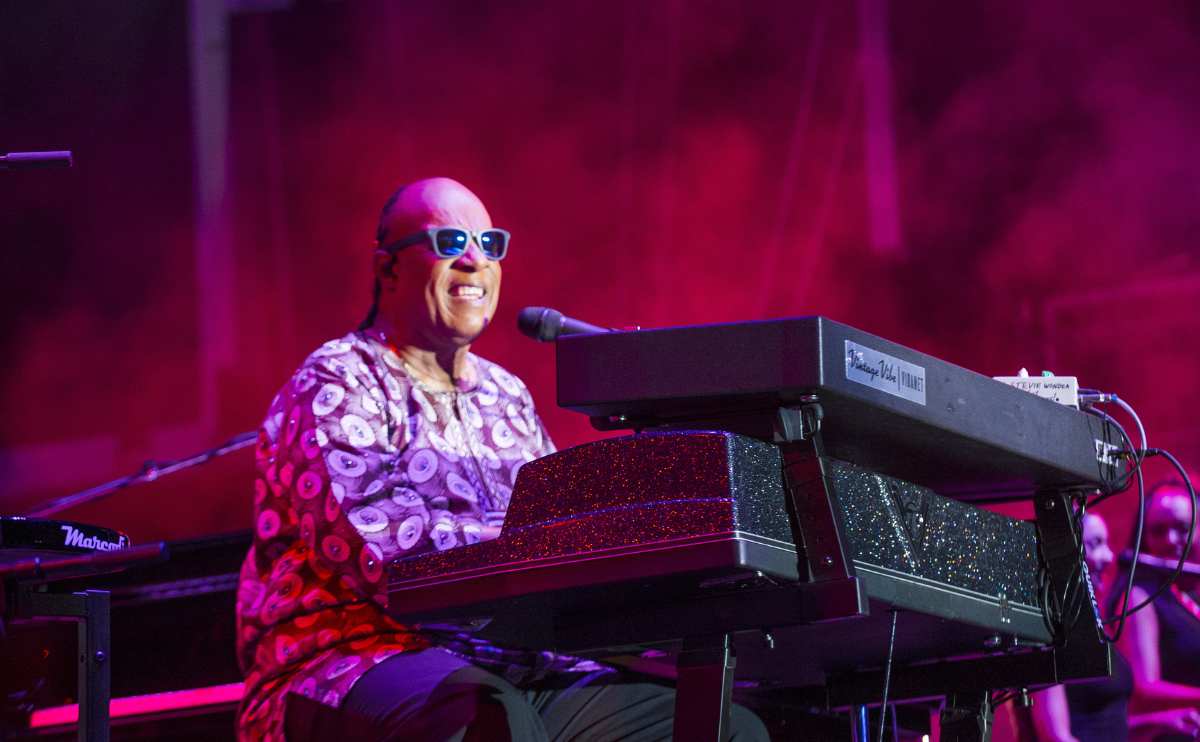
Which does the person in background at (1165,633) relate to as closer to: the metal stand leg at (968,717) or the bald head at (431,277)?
the metal stand leg at (968,717)

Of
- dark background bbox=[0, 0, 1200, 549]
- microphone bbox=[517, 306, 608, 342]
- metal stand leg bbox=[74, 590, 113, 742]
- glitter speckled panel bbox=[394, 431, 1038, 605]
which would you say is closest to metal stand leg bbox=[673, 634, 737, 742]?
glitter speckled panel bbox=[394, 431, 1038, 605]

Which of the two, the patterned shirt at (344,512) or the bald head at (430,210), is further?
the bald head at (430,210)

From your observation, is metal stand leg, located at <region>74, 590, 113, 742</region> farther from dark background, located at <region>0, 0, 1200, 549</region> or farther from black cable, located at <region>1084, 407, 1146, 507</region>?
dark background, located at <region>0, 0, 1200, 549</region>

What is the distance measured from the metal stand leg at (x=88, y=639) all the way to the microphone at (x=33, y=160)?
778mm

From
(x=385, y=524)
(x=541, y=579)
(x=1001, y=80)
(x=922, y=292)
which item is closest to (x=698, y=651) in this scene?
(x=541, y=579)

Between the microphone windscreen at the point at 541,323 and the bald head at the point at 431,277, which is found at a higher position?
the bald head at the point at 431,277

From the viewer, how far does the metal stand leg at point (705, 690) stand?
6.02 ft

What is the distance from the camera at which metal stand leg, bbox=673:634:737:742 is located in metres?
1.83

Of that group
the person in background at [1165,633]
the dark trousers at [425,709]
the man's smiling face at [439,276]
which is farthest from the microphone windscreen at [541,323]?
the person in background at [1165,633]

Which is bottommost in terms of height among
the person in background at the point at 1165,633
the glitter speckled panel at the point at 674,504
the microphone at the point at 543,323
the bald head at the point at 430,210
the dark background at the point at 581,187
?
the person in background at the point at 1165,633

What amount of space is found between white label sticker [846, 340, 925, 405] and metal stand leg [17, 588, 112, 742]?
5.09 feet

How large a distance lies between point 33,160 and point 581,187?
11.2 feet

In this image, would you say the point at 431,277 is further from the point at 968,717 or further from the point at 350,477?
the point at 968,717

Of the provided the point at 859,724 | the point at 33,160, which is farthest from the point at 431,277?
the point at 859,724
